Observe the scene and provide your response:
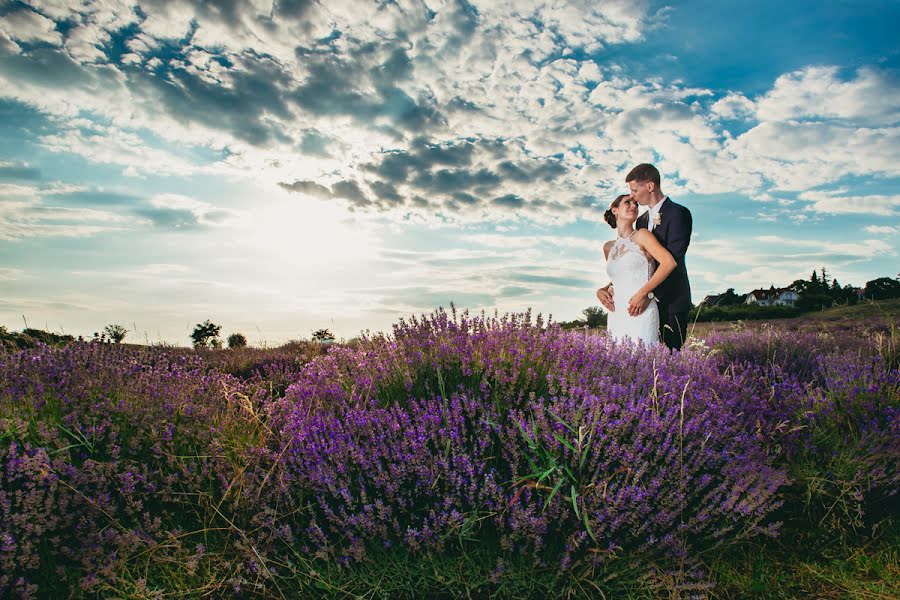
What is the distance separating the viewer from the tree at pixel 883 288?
571 inches

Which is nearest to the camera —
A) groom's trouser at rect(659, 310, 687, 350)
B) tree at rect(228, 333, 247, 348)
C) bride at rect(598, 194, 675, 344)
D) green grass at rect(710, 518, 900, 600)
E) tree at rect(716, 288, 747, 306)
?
green grass at rect(710, 518, 900, 600)

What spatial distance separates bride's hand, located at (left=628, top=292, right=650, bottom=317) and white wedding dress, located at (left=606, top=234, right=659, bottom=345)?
0.04m

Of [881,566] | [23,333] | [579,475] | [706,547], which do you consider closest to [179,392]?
[579,475]

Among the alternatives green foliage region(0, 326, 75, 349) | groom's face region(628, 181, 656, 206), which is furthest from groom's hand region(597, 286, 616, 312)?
green foliage region(0, 326, 75, 349)

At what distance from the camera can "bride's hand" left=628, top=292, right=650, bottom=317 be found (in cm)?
513

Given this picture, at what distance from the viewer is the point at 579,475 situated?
2.43 m

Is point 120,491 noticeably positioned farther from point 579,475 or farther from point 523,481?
point 579,475

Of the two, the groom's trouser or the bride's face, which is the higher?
the bride's face

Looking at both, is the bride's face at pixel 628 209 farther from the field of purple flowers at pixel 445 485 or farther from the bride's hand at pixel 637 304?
the field of purple flowers at pixel 445 485

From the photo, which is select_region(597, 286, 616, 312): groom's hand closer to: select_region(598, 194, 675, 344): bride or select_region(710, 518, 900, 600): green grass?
select_region(598, 194, 675, 344): bride

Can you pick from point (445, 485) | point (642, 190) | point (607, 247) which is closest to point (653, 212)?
point (642, 190)

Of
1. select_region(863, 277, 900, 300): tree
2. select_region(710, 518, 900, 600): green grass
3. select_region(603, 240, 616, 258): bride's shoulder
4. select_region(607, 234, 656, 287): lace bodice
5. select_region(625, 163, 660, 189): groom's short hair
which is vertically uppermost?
select_region(625, 163, 660, 189): groom's short hair

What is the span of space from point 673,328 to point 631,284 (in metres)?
0.69

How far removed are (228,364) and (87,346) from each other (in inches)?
115
